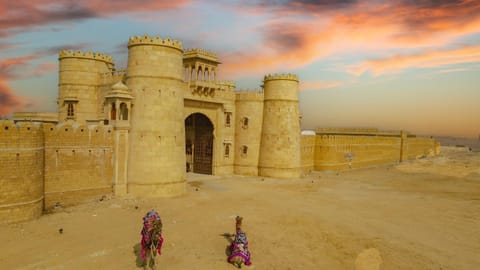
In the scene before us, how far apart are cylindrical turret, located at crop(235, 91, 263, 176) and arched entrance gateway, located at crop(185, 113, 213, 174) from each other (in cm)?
302

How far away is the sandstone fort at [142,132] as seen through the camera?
667 inches

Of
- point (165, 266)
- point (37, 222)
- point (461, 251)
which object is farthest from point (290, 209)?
point (37, 222)

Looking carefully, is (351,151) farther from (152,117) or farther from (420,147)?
(420,147)

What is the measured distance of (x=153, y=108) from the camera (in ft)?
71.9

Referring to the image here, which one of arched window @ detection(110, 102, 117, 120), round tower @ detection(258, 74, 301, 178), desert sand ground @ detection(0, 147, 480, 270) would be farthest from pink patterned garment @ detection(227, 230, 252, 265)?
round tower @ detection(258, 74, 301, 178)

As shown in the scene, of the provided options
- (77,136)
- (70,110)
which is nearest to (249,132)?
(70,110)

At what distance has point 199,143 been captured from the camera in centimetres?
3469

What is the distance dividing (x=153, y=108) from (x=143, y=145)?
2465 mm

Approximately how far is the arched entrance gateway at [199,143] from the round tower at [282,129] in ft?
18.3

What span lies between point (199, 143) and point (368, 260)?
2358cm

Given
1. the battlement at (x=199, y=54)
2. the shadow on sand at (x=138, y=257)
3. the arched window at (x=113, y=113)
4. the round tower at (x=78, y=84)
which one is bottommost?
the shadow on sand at (x=138, y=257)

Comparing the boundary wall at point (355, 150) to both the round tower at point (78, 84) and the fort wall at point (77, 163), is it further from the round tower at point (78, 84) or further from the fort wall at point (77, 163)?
the fort wall at point (77, 163)

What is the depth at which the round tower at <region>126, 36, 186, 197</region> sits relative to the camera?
71.5ft

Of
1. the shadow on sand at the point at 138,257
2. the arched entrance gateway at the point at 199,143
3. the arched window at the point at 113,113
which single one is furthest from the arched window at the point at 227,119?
the shadow on sand at the point at 138,257
